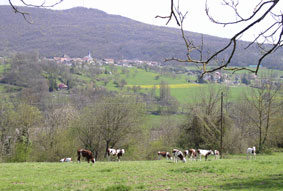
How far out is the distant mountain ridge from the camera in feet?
352

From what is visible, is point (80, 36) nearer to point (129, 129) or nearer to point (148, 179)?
point (129, 129)

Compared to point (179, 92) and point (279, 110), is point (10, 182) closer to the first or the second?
point (279, 110)

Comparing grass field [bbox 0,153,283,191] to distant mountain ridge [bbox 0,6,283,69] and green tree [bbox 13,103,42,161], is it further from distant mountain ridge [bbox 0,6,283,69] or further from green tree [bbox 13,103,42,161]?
distant mountain ridge [bbox 0,6,283,69]

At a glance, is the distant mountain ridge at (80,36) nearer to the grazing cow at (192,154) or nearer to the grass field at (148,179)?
the grazing cow at (192,154)

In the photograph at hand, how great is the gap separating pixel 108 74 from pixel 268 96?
5806 centimetres

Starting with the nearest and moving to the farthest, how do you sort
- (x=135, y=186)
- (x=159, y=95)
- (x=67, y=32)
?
1. (x=135, y=186)
2. (x=159, y=95)
3. (x=67, y=32)

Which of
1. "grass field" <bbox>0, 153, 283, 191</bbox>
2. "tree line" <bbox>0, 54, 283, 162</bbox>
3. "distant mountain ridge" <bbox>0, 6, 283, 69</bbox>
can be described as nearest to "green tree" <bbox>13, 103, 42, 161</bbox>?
"tree line" <bbox>0, 54, 283, 162</bbox>

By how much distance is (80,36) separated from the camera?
A: 5325 inches

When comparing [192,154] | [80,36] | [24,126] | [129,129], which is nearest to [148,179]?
[192,154]

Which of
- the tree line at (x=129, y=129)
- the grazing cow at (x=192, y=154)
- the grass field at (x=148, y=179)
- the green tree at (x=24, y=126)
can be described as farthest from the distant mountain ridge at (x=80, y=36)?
the grass field at (x=148, y=179)

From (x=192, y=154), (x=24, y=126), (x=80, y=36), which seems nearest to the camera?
(x=192, y=154)

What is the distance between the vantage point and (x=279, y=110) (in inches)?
1331

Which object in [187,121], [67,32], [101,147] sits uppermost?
[67,32]

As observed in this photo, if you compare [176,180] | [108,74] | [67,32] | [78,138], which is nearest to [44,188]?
[176,180]
